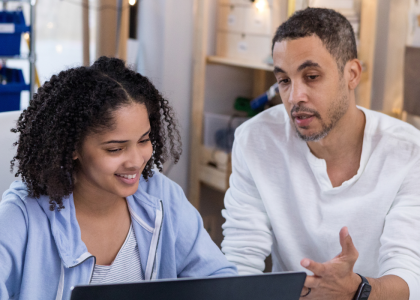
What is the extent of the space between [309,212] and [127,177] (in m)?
0.50

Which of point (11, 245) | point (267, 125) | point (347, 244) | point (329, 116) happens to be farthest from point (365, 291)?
point (11, 245)

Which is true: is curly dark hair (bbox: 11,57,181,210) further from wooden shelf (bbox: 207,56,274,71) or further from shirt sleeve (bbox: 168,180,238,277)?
wooden shelf (bbox: 207,56,274,71)

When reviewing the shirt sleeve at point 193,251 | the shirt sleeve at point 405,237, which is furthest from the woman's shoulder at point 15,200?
the shirt sleeve at point 405,237

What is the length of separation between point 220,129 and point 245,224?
1.24 meters

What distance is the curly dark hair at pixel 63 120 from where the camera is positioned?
96 centimetres

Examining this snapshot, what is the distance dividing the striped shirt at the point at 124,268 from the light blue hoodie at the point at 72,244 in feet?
0.04

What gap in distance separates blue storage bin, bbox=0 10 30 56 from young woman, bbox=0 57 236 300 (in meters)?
1.32

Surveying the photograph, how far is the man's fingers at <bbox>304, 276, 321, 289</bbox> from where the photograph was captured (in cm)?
90

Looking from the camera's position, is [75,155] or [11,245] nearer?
[11,245]

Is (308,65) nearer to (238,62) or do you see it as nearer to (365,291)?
(365,291)

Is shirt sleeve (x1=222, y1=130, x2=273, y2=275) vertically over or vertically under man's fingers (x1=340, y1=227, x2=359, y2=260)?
under

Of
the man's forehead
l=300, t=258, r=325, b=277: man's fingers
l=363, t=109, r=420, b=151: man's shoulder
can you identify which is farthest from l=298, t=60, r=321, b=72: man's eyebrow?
l=300, t=258, r=325, b=277: man's fingers

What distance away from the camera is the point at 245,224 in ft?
4.17

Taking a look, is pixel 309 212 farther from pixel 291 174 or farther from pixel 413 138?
pixel 413 138
